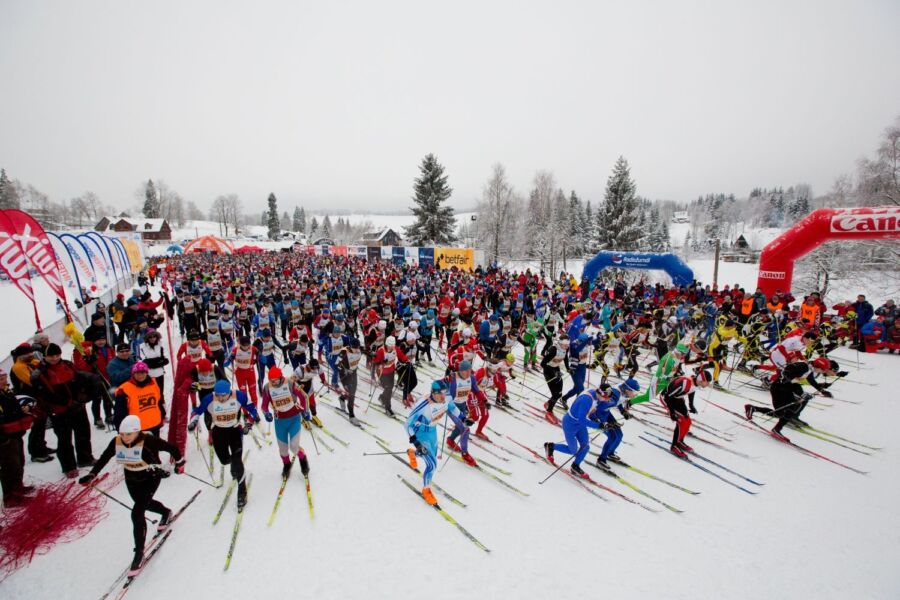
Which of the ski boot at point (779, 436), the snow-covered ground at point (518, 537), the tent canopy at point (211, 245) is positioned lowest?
the snow-covered ground at point (518, 537)

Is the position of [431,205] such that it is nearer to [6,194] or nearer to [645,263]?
[645,263]

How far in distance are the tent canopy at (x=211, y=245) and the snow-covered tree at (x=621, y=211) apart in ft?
159

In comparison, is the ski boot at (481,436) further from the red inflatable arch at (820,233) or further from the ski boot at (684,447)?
the red inflatable arch at (820,233)

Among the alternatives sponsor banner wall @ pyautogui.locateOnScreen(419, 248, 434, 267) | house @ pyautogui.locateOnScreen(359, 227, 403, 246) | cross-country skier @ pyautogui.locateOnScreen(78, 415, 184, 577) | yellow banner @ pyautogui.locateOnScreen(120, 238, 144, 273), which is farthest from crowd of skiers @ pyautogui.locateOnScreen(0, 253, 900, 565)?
house @ pyautogui.locateOnScreen(359, 227, 403, 246)

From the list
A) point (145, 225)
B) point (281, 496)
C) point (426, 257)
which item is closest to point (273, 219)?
point (145, 225)

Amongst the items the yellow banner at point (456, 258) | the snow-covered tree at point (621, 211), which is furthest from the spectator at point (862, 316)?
the snow-covered tree at point (621, 211)

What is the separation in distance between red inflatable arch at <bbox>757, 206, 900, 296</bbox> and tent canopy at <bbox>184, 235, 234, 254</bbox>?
5757 centimetres

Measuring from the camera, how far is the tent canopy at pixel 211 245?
174ft

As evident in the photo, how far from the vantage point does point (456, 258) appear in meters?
30.4

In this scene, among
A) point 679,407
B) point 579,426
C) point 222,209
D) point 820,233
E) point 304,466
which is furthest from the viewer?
point 222,209

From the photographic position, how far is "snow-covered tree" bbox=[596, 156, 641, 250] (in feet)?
119

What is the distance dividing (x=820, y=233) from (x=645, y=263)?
6790mm

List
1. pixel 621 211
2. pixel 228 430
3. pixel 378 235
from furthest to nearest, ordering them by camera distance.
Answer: pixel 378 235 < pixel 621 211 < pixel 228 430

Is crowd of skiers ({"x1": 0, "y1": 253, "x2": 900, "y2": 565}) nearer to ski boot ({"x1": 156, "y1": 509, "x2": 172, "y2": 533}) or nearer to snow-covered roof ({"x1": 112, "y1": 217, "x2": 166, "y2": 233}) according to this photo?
ski boot ({"x1": 156, "y1": 509, "x2": 172, "y2": 533})
